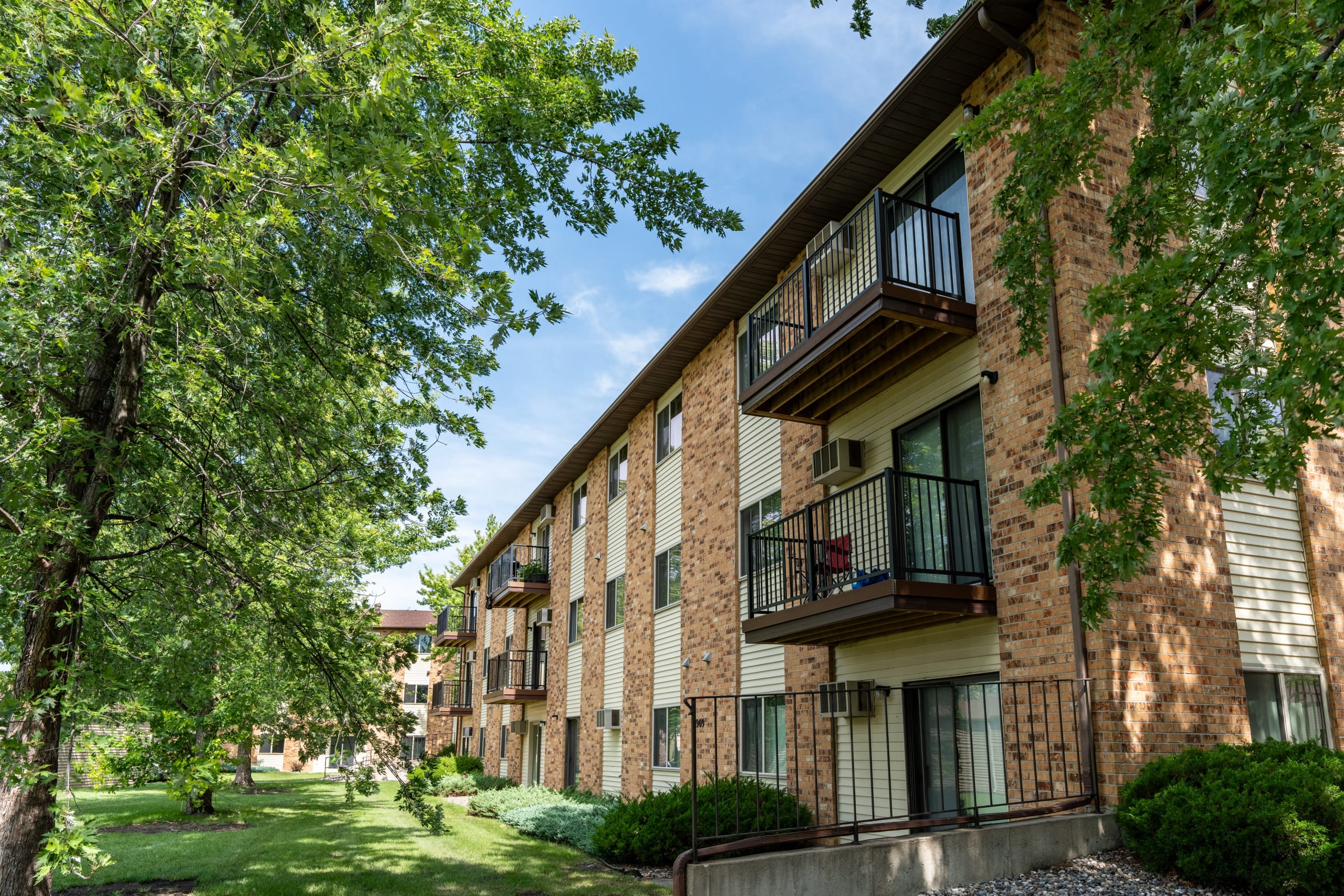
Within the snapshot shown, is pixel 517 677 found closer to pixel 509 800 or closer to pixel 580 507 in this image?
pixel 580 507

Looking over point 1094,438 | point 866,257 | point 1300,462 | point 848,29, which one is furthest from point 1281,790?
point 848,29

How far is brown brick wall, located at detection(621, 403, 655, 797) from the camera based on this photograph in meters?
17.9

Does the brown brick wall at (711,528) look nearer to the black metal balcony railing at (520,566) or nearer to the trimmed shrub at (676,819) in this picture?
the trimmed shrub at (676,819)

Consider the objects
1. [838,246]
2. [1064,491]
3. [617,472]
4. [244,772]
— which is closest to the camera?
[1064,491]

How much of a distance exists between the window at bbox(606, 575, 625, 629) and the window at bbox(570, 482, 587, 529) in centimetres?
340

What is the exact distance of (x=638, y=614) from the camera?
749 inches

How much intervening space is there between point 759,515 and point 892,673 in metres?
4.46

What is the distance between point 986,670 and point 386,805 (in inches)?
777

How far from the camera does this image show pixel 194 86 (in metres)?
5.71

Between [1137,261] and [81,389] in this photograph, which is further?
[1137,261]

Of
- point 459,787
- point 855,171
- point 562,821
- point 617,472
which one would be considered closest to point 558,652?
point 617,472

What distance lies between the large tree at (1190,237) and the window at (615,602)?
539 inches

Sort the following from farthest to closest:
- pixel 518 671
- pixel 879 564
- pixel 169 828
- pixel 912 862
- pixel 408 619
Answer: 1. pixel 408 619
2. pixel 518 671
3. pixel 169 828
4. pixel 879 564
5. pixel 912 862

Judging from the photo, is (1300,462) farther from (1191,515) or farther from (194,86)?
(194,86)
